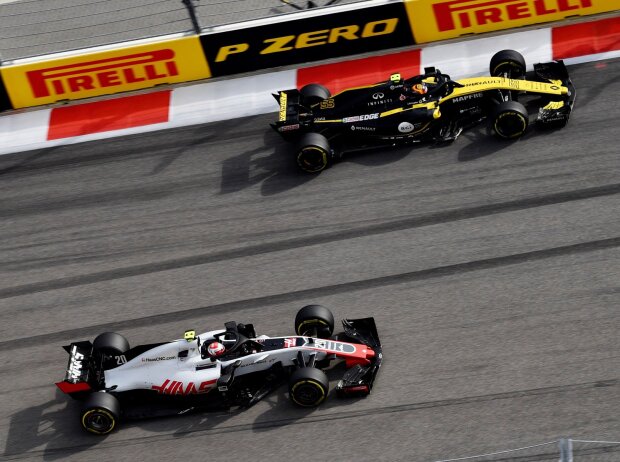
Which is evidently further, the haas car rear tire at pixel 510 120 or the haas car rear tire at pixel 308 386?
the haas car rear tire at pixel 510 120

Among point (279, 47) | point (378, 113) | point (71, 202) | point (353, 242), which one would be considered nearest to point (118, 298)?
point (71, 202)

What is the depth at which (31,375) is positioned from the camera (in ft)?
39.2

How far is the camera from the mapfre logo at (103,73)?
16.2 meters

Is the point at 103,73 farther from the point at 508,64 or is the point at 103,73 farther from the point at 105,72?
the point at 508,64

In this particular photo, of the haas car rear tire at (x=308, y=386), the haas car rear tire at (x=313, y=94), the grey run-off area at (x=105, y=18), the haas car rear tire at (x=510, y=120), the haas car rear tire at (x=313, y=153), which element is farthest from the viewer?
the grey run-off area at (x=105, y=18)

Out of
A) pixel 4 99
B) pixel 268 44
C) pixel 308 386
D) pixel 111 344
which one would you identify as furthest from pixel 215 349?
pixel 4 99

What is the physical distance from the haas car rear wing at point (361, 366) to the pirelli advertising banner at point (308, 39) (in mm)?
6400

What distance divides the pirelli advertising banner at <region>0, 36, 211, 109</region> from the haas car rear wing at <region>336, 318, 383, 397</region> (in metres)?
6.80

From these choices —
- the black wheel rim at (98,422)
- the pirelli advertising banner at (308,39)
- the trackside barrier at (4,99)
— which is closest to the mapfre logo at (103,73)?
the trackside barrier at (4,99)

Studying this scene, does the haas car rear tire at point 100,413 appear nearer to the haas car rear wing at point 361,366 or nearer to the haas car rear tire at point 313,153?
the haas car rear wing at point 361,366

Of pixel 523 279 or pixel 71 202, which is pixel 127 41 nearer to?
pixel 71 202

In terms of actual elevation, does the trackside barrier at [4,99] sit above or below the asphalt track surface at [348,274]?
above

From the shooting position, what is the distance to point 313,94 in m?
14.8

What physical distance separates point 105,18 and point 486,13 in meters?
7.92
